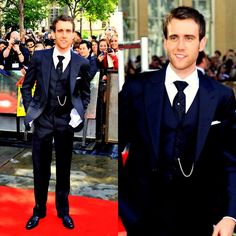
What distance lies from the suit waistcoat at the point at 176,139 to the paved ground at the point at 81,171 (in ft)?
10.2

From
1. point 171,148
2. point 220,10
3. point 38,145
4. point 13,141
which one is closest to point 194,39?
point 220,10

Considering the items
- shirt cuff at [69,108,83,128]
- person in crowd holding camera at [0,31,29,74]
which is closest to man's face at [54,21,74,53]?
shirt cuff at [69,108,83,128]

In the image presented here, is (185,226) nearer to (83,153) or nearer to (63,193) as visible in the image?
(63,193)

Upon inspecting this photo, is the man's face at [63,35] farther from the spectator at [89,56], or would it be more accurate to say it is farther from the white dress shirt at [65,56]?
the spectator at [89,56]

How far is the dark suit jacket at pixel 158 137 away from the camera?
1.12m

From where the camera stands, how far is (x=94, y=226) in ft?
11.6

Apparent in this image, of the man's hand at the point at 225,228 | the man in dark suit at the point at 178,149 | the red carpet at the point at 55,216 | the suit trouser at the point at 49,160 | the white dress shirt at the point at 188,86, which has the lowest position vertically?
the red carpet at the point at 55,216

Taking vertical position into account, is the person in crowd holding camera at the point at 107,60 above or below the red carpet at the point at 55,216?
above

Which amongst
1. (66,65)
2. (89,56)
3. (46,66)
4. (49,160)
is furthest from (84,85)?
(89,56)

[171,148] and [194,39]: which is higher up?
[194,39]

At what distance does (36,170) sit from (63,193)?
0.30 meters

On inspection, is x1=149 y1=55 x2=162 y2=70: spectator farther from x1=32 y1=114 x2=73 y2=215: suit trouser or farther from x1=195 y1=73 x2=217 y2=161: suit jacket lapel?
x1=32 y1=114 x2=73 y2=215: suit trouser

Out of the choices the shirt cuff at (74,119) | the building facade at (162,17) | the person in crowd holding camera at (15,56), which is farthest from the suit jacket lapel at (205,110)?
the person in crowd holding camera at (15,56)

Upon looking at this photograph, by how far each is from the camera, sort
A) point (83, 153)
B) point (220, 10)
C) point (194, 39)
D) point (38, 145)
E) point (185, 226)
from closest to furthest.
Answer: point (220, 10), point (194, 39), point (185, 226), point (38, 145), point (83, 153)
